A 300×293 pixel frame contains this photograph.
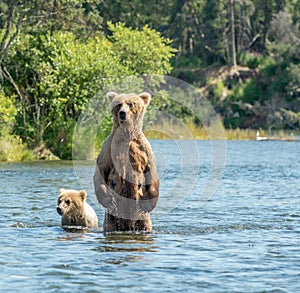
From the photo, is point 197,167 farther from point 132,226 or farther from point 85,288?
point 85,288

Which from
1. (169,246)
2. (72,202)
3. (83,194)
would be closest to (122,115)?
(169,246)

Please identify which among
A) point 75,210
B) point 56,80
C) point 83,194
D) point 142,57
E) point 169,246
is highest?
point 142,57

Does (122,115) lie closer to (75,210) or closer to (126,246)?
(126,246)

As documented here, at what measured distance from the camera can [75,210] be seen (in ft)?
46.4

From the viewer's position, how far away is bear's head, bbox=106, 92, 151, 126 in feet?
40.2

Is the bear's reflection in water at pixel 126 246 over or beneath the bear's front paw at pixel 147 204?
beneath

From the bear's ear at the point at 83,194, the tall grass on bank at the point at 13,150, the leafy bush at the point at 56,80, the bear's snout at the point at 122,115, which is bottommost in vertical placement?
the bear's ear at the point at 83,194

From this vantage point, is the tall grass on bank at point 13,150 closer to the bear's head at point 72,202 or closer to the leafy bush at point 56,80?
the leafy bush at point 56,80

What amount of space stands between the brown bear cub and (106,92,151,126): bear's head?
6.95 ft

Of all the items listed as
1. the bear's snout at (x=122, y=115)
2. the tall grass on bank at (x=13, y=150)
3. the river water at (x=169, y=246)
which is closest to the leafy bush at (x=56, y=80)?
the tall grass on bank at (x=13, y=150)

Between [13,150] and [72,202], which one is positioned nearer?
[72,202]

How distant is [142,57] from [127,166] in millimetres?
22427

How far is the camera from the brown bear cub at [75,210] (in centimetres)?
1404

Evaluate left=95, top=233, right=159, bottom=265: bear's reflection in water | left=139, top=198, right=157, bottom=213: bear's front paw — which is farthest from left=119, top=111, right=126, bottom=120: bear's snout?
left=95, top=233, right=159, bottom=265: bear's reflection in water
